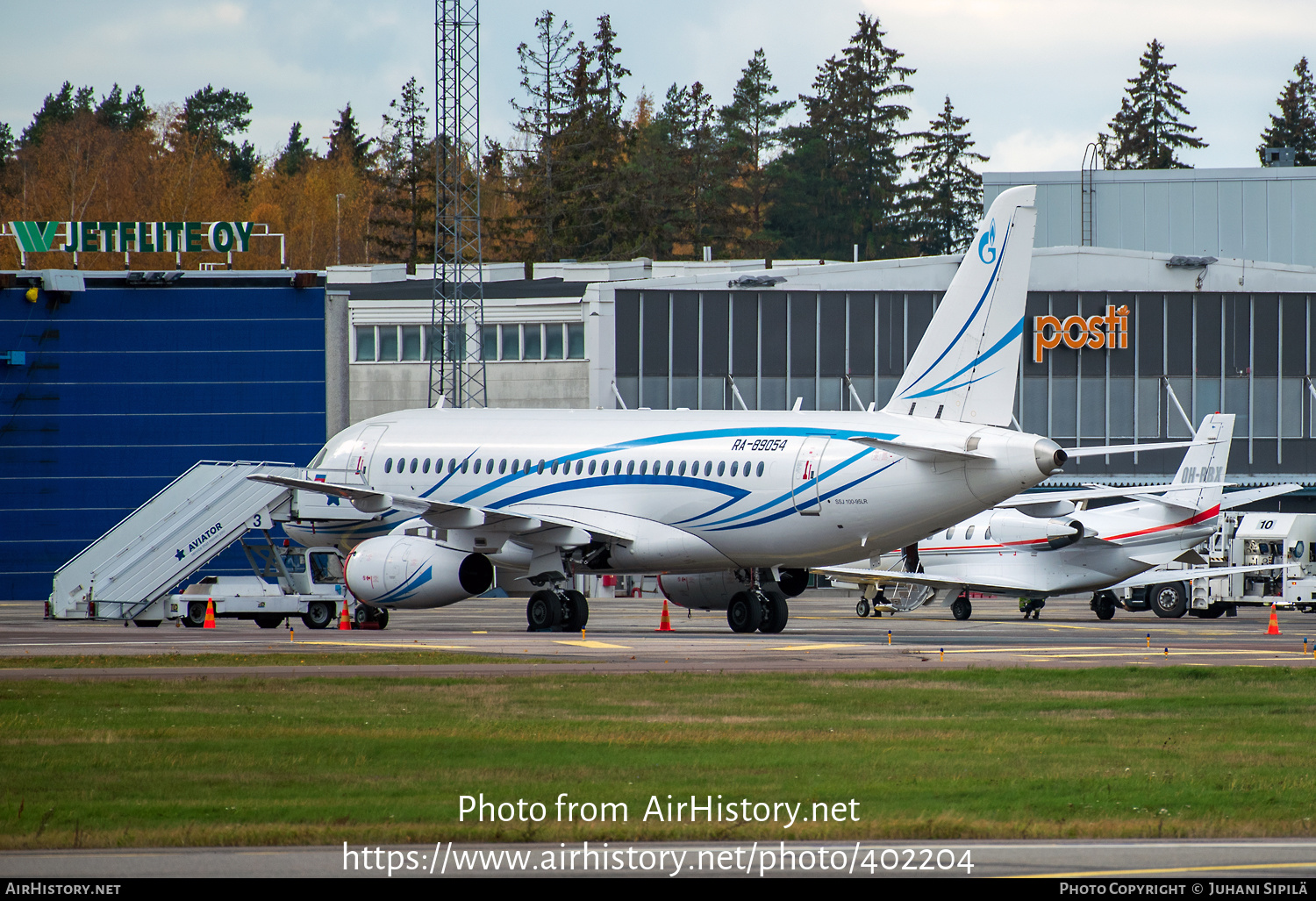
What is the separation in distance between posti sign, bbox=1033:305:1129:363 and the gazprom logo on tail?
3615 cm

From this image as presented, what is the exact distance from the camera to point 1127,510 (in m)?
43.7

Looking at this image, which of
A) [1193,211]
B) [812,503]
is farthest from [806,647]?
[1193,211]

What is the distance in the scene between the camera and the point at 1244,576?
49031mm

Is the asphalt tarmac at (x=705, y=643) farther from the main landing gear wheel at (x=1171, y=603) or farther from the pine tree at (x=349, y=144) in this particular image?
the pine tree at (x=349, y=144)

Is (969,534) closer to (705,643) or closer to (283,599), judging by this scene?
(705,643)

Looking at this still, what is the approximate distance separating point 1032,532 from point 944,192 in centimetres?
7677

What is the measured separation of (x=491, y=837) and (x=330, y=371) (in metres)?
52.5

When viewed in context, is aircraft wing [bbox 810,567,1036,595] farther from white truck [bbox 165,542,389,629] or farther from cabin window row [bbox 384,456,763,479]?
white truck [bbox 165,542,389,629]

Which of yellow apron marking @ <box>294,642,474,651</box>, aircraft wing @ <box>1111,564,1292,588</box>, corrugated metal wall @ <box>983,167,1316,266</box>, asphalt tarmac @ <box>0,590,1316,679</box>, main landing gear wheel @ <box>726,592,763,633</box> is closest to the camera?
A: asphalt tarmac @ <box>0,590,1316,679</box>

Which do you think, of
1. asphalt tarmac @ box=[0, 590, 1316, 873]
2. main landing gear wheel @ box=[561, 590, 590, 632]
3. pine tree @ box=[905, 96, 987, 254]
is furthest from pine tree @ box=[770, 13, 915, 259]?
main landing gear wheel @ box=[561, 590, 590, 632]

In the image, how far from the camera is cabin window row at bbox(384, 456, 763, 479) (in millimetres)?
30984

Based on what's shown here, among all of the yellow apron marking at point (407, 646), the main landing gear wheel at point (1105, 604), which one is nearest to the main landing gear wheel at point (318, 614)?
the yellow apron marking at point (407, 646)

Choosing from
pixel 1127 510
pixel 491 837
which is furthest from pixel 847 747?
pixel 1127 510
